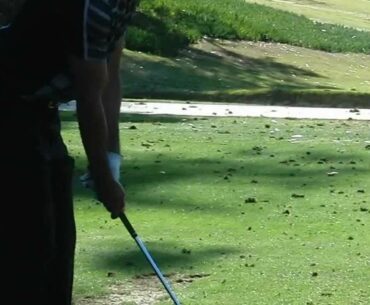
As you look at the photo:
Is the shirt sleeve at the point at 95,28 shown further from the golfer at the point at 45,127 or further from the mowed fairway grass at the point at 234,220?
the mowed fairway grass at the point at 234,220

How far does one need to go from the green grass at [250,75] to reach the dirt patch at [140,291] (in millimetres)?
11747

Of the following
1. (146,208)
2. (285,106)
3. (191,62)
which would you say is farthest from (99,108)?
(191,62)

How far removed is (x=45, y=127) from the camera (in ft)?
13.3

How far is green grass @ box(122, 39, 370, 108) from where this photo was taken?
19.1 m

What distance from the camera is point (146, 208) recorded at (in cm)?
869

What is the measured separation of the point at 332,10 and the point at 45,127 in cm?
4222

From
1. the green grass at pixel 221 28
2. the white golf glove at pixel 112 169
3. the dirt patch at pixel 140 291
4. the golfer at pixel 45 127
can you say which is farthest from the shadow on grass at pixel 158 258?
the green grass at pixel 221 28

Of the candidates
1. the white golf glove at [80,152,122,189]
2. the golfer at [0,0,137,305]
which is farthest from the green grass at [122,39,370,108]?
the golfer at [0,0,137,305]

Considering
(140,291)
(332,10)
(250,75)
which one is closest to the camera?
(140,291)

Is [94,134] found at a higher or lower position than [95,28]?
lower

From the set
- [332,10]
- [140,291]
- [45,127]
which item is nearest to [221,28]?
[332,10]

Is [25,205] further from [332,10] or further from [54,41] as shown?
[332,10]

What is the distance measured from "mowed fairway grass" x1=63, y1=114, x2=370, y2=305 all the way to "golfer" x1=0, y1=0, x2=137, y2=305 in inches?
83.4

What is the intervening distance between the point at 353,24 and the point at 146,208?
32972 mm
